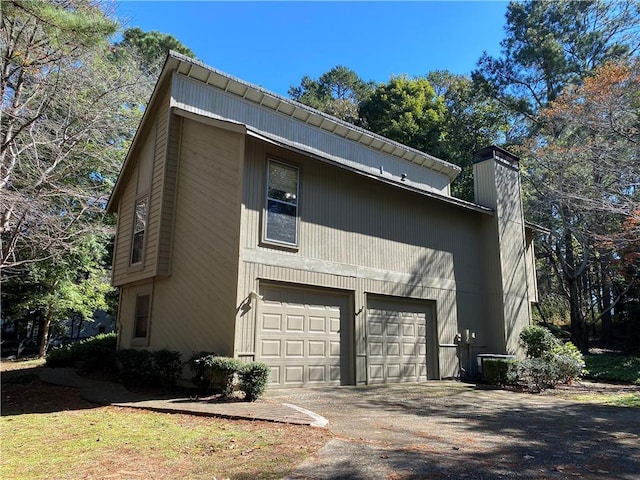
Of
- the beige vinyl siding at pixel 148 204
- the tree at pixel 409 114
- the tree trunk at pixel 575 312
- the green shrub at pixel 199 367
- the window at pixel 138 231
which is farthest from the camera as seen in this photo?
the tree at pixel 409 114

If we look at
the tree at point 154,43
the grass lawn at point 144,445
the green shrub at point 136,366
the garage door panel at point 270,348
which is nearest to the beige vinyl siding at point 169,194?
the green shrub at point 136,366

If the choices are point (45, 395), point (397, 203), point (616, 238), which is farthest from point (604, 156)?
point (45, 395)

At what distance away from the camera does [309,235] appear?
34.1ft

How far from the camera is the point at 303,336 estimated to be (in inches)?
387

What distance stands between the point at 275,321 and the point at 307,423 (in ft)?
11.5

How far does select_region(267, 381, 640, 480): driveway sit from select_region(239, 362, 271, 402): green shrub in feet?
1.43

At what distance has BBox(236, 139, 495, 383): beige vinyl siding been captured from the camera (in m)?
9.51

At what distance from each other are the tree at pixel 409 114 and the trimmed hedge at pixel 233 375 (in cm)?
2534

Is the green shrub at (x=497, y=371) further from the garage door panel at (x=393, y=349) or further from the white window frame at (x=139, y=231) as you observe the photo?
the white window frame at (x=139, y=231)

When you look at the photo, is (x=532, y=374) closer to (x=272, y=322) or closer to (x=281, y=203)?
(x=272, y=322)

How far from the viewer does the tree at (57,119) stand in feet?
30.7

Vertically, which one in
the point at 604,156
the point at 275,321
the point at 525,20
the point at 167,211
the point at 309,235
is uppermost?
the point at 525,20

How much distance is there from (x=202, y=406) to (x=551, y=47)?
97.2 ft

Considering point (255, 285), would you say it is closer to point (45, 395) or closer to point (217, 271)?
point (217, 271)
